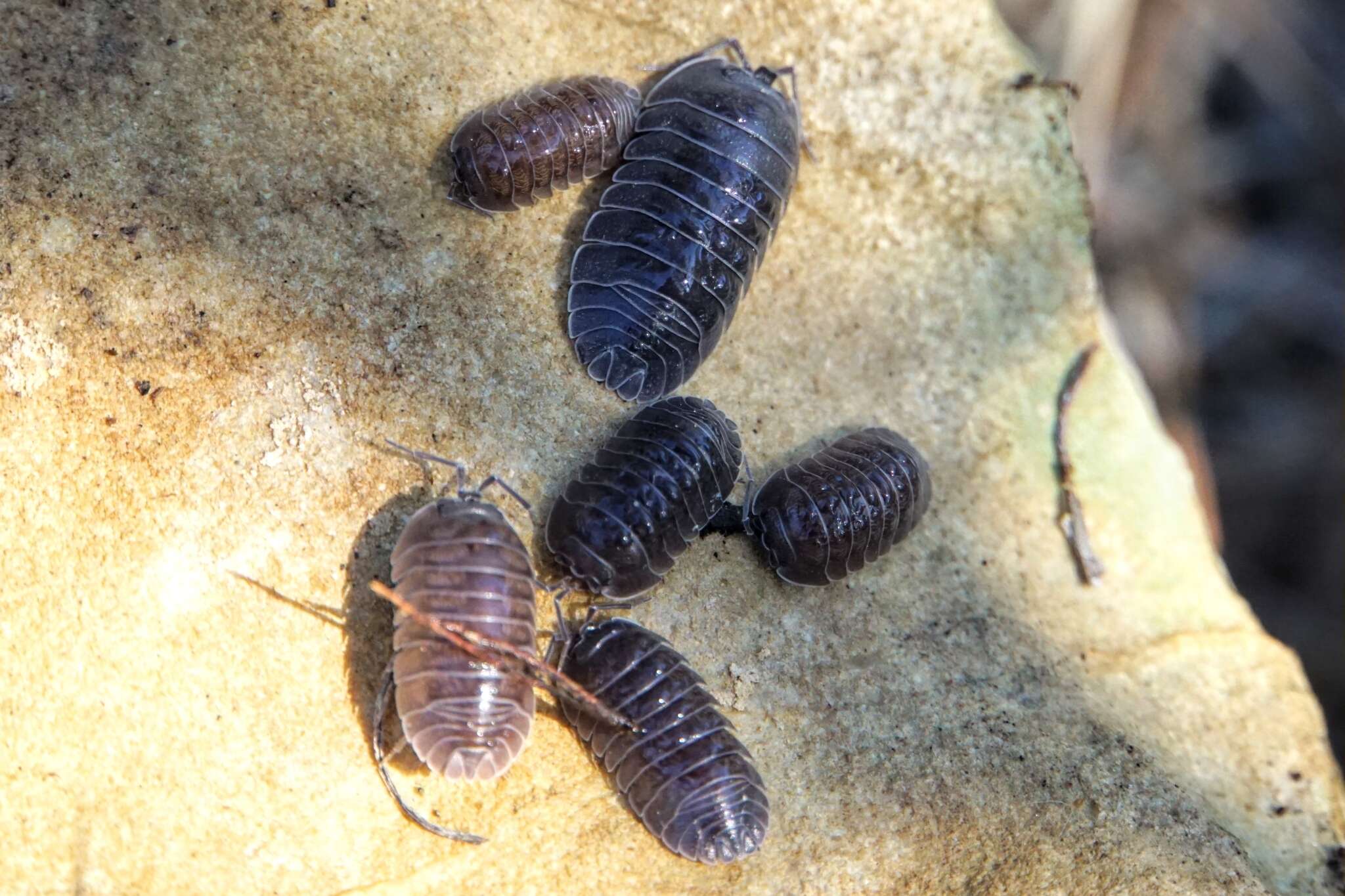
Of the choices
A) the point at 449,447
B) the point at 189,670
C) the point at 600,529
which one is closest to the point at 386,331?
the point at 449,447

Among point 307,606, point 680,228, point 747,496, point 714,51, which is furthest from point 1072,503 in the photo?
point 307,606

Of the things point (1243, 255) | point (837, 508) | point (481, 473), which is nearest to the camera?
point (481, 473)

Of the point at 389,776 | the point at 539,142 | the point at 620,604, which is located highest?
the point at 539,142

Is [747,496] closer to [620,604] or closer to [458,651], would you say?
[620,604]

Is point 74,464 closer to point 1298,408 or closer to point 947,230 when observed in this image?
point 947,230

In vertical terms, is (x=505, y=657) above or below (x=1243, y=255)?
below

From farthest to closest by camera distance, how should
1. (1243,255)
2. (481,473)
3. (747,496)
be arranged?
(1243,255) → (747,496) → (481,473)
